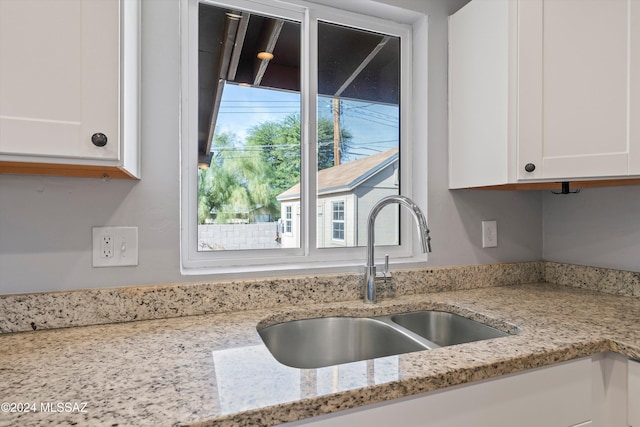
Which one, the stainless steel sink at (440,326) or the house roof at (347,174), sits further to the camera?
the house roof at (347,174)

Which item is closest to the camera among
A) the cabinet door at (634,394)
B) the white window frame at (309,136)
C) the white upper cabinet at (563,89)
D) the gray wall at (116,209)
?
the cabinet door at (634,394)

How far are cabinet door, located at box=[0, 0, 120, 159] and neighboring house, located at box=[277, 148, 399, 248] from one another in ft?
2.31

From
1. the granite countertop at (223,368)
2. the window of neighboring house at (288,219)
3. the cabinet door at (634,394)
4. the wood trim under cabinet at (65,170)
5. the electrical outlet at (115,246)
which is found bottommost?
the cabinet door at (634,394)

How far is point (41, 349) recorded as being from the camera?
83 centimetres

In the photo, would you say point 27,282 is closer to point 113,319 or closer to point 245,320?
point 113,319

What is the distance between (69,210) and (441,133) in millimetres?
1370

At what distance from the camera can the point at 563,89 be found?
3.81 feet

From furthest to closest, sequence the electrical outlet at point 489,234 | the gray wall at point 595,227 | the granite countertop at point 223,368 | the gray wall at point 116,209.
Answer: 1. the electrical outlet at point 489,234
2. the gray wall at point 595,227
3. the gray wall at point 116,209
4. the granite countertop at point 223,368

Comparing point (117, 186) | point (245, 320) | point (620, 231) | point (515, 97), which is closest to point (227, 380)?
point (245, 320)

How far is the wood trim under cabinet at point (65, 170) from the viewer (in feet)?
2.77

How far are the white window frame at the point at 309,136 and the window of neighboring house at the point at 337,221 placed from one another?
0.06 metres

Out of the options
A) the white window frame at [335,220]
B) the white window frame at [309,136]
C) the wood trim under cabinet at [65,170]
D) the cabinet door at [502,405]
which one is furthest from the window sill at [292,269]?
the cabinet door at [502,405]

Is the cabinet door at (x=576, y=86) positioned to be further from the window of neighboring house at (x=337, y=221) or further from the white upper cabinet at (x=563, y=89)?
the window of neighboring house at (x=337, y=221)

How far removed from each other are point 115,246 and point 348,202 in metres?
0.86
